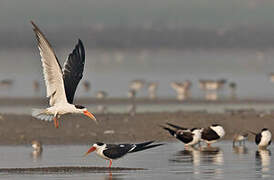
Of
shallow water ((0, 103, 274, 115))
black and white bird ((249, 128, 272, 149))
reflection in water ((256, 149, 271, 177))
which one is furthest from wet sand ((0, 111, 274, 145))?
reflection in water ((256, 149, 271, 177))

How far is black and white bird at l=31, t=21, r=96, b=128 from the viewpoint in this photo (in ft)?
56.0

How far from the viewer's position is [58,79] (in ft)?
56.9

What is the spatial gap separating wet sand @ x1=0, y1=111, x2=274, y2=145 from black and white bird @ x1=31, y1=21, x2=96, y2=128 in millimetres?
3946

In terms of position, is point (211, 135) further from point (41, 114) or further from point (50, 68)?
point (50, 68)

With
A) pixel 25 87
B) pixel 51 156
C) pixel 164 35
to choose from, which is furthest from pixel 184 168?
pixel 164 35

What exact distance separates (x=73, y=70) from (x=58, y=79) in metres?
1.59

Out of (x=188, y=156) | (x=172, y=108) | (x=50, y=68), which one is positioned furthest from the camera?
(x=172, y=108)

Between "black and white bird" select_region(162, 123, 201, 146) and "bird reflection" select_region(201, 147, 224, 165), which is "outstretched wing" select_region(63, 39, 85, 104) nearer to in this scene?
"bird reflection" select_region(201, 147, 224, 165)

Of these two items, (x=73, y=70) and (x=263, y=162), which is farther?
(x=73, y=70)

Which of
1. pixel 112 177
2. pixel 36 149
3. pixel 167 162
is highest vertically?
pixel 36 149

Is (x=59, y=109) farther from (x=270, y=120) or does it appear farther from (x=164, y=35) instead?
(x=164, y=35)

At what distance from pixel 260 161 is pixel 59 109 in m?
4.21

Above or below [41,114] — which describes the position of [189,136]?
below

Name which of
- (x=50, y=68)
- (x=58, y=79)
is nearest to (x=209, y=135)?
(x=58, y=79)
